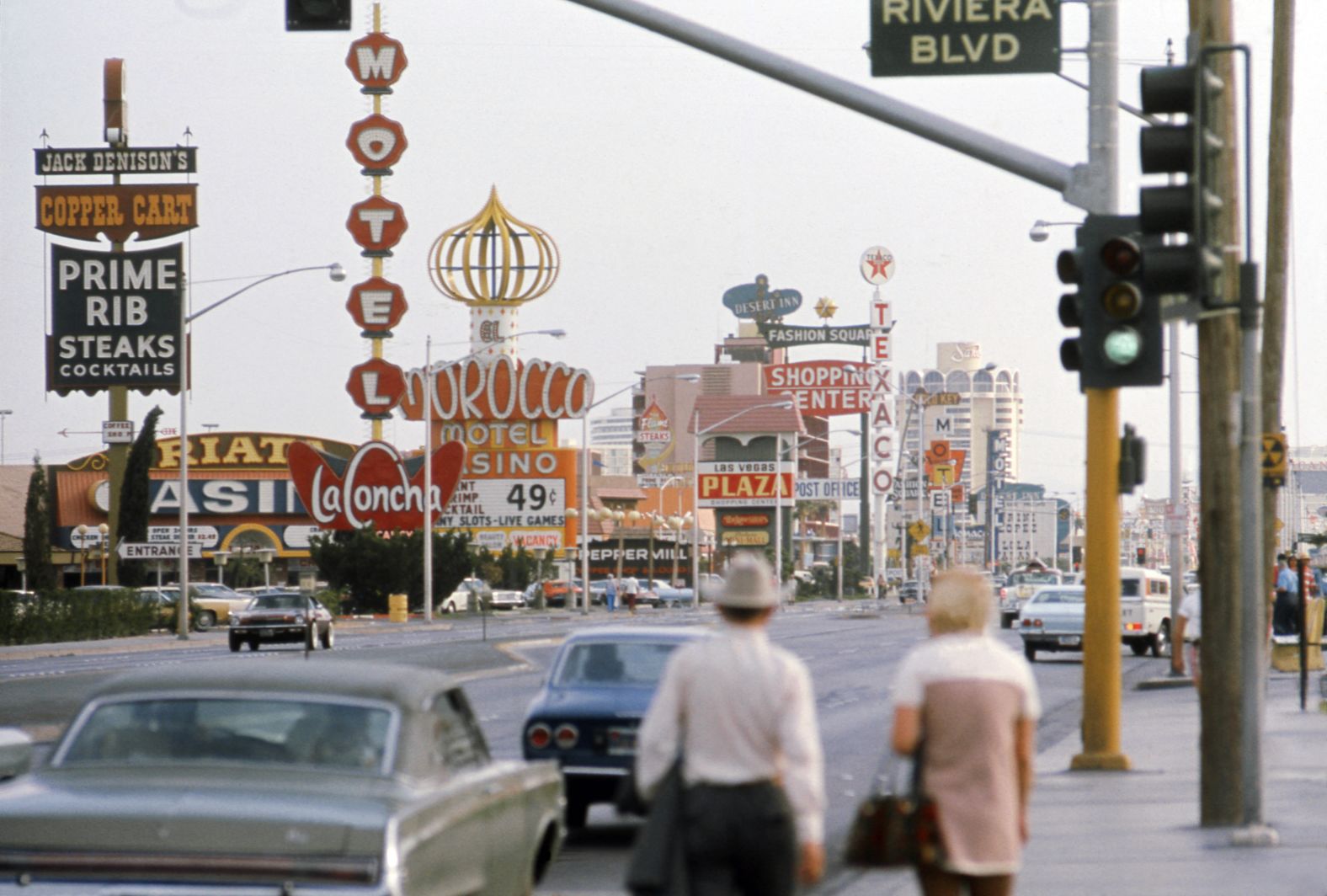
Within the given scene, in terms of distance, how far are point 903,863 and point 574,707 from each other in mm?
6769

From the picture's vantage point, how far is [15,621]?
49.9m

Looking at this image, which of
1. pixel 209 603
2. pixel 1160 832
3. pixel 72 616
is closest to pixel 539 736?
pixel 1160 832

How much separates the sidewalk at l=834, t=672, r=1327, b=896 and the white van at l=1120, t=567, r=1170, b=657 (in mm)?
19695

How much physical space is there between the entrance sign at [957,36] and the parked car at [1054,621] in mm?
24035

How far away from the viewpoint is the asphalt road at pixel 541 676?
1348 cm

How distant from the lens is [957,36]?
532 inches

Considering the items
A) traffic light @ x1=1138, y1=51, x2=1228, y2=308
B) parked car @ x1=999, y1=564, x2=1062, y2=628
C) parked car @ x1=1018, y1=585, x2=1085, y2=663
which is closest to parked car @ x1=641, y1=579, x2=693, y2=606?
parked car @ x1=999, y1=564, x2=1062, y2=628

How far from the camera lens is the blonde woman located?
6.62 m

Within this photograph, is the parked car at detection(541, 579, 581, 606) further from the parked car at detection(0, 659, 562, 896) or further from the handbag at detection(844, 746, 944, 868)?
the handbag at detection(844, 746, 944, 868)

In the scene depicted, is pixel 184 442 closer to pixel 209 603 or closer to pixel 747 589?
pixel 209 603

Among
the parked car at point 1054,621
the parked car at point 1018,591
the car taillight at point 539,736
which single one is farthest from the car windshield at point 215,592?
the car taillight at point 539,736

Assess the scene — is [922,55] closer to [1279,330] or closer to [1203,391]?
[1203,391]

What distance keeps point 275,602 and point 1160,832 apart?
33802 mm

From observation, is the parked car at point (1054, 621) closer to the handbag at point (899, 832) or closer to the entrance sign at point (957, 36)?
the entrance sign at point (957, 36)
